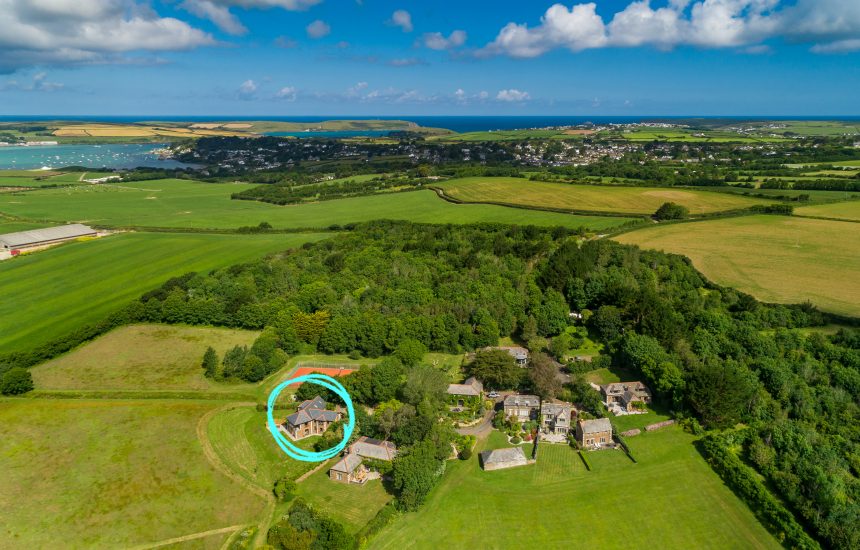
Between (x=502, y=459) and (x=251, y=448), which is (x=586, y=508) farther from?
(x=251, y=448)

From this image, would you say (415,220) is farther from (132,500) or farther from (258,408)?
(132,500)

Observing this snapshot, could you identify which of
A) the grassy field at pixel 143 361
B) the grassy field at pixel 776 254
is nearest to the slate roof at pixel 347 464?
the grassy field at pixel 143 361

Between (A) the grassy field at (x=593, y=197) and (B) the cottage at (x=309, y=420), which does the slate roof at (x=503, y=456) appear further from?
(A) the grassy field at (x=593, y=197)

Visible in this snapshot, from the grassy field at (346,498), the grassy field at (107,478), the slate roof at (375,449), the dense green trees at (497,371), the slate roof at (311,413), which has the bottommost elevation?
the grassy field at (346,498)

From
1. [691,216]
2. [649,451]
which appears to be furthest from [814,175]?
[649,451]

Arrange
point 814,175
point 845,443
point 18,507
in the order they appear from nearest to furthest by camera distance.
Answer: point 18,507
point 845,443
point 814,175

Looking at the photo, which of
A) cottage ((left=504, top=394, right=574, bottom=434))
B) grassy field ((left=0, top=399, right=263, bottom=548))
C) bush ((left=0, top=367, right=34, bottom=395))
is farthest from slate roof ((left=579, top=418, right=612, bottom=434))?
bush ((left=0, top=367, right=34, bottom=395))

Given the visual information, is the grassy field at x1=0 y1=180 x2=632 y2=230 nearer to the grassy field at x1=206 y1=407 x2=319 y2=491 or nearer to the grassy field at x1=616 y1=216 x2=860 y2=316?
the grassy field at x1=616 y1=216 x2=860 y2=316
